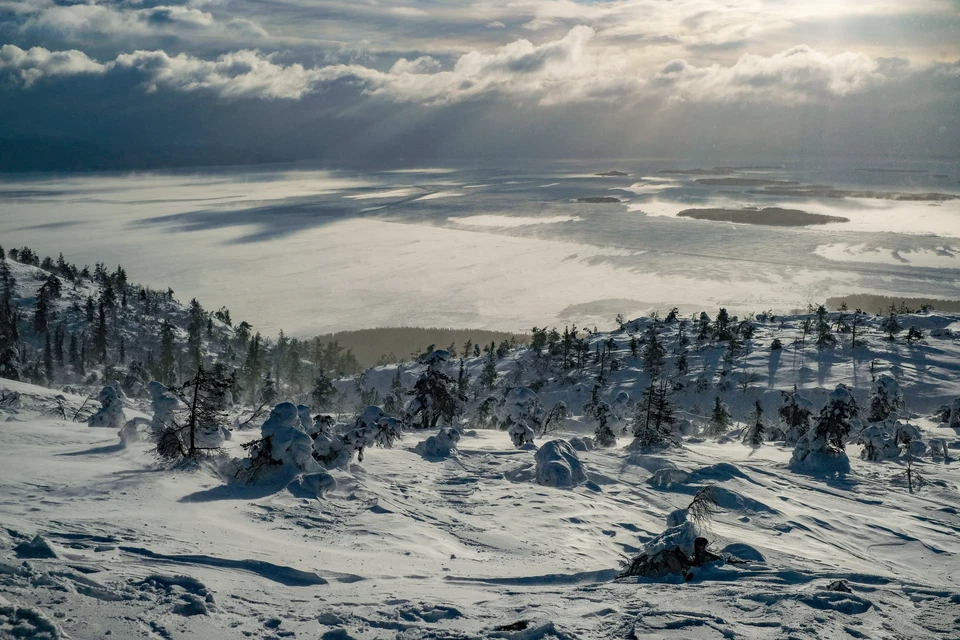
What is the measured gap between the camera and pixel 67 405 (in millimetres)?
31750

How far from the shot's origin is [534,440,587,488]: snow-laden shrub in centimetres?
2666

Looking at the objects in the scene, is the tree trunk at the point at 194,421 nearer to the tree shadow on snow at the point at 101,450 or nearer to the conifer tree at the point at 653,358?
the tree shadow on snow at the point at 101,450

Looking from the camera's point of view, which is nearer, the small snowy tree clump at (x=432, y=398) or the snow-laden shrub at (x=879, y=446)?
the snow-laden shrub at (x=879, y=446)

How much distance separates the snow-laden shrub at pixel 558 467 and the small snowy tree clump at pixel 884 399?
149 ft

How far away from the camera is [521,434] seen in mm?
34562

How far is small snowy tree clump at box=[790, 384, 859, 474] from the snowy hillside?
0.22m

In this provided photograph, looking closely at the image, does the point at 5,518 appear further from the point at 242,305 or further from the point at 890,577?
the point at 242,305

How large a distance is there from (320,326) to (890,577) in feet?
453

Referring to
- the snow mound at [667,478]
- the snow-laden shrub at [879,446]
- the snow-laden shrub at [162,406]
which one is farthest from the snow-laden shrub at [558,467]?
the snow-laden shrub at [879,446]

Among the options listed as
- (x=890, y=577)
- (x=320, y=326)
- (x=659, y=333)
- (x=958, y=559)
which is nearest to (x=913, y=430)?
(x=958, y=559)

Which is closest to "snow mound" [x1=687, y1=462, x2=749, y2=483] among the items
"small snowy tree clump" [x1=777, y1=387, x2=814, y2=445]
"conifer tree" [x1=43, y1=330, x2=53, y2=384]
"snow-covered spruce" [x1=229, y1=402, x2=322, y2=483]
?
"snow-covered spruce" [x1=229, y1=402, x2=322, y2=483]

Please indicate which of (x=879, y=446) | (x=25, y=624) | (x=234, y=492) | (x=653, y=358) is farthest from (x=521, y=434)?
(x=653, y=358)

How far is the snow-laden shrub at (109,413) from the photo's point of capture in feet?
93.8

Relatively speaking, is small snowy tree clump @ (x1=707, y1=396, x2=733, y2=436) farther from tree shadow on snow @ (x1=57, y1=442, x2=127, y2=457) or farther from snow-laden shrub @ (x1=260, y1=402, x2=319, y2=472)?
tree shadow on snow @ (x1=57, y1=442, x2=127, y2=457)
